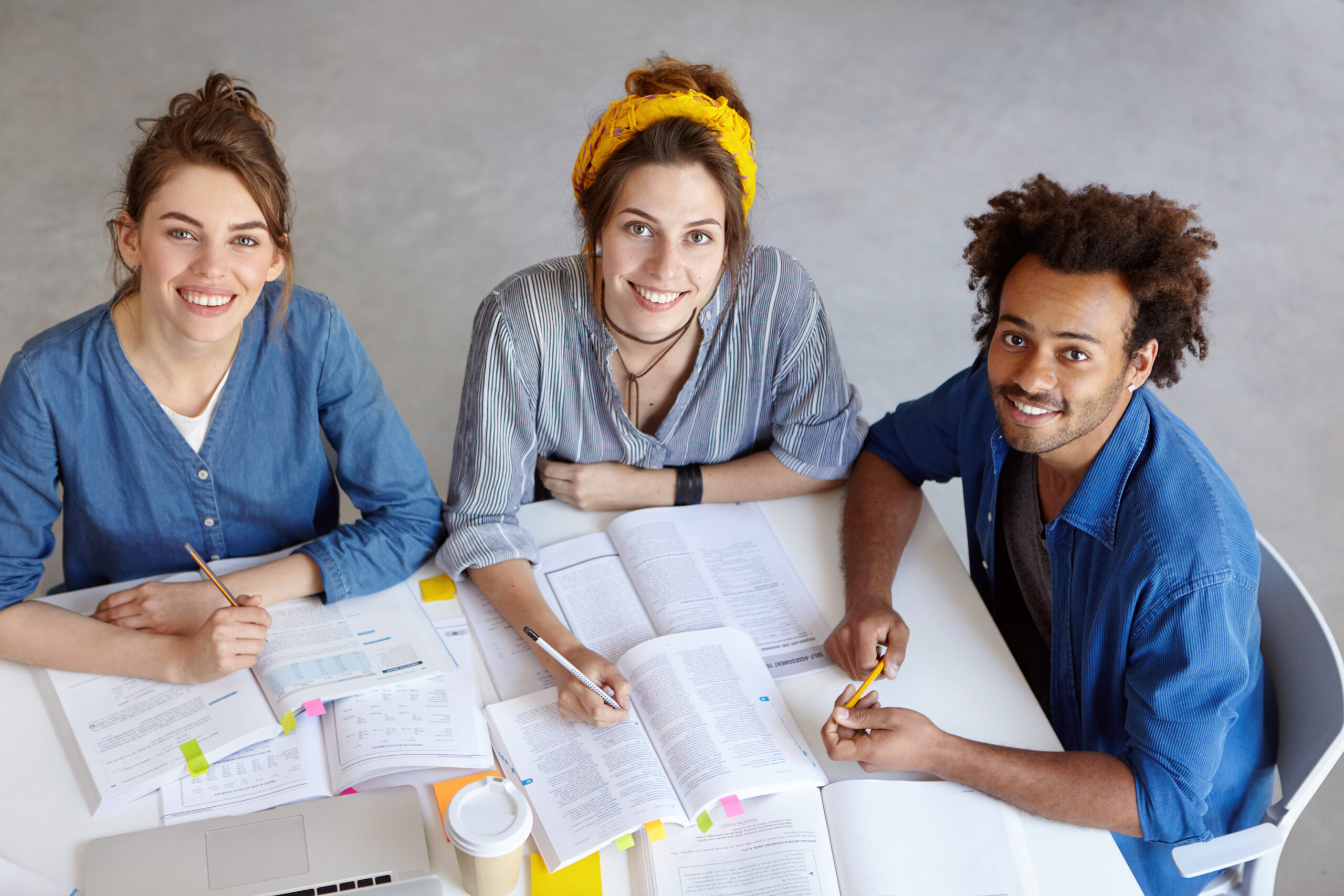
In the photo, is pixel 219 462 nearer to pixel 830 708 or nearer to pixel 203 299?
pixel 203 299

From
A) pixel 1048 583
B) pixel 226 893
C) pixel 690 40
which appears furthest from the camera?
pixel 690 40

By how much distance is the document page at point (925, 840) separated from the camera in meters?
1.20

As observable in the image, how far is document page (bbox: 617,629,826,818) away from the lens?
1.28 metres

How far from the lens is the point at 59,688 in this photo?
4.47 feet

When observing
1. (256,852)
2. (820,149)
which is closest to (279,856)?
(256,852)

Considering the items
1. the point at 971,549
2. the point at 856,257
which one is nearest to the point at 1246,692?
the point at 971,549

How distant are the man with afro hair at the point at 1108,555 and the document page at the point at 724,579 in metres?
0.06

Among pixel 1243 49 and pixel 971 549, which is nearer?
pixel 971 549

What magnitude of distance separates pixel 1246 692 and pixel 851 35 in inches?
149

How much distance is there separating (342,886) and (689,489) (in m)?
0.83

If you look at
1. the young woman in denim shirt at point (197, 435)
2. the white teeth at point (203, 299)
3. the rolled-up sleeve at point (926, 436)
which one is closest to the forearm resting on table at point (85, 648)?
the young woman in denim shirt at point (197, 435)

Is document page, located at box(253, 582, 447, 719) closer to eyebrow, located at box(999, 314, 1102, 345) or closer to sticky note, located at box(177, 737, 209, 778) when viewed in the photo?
sticky note, located at box(177, 737, 209, 778)

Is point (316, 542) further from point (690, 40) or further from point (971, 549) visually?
point (690, 40)

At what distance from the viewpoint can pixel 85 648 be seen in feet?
4.52
